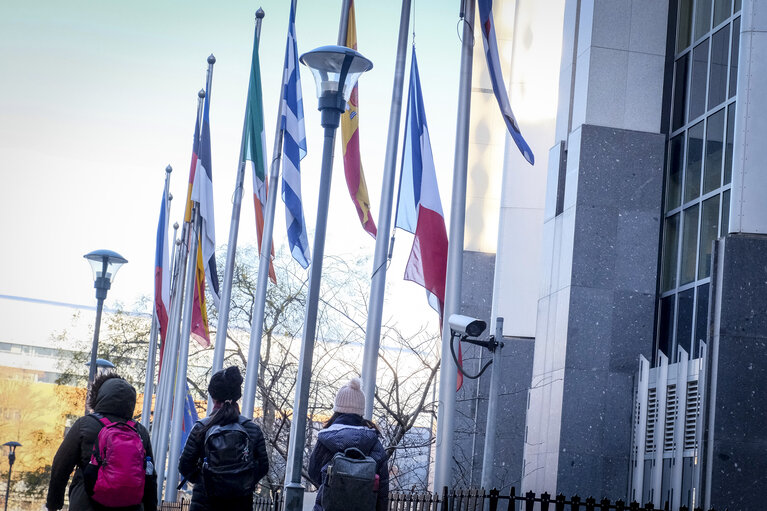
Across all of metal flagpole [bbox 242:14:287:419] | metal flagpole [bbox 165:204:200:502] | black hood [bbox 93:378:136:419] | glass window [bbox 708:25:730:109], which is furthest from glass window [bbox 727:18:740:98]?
metal flagpole [bbox 165:204:200:502]

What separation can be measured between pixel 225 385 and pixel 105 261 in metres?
16.3

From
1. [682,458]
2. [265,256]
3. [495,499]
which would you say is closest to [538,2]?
[265,256]

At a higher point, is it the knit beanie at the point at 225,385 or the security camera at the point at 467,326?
the security camera at the point at 467,326

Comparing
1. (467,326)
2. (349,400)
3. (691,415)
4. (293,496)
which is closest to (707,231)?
(691,415)

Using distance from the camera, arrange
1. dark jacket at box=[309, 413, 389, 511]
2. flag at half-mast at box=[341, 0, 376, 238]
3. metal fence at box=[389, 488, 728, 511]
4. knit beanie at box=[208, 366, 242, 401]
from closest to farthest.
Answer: dark jacket at box=[309, 413, 389, 511] → knit beanie at box=[208, 366, 242, 401] → metal fence at box=[389, 488, 728, 511] → flag at half-mast at box=[341, 0, 376, 238]

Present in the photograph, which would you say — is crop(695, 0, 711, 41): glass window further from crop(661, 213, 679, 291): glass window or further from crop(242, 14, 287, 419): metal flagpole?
crop(242, 14, 287, 419): metal flagpole

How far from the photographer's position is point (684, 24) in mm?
16625

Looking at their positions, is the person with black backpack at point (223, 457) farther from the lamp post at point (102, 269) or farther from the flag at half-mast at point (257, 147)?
the lamp post at point (102, 269)

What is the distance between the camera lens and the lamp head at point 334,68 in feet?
35.0

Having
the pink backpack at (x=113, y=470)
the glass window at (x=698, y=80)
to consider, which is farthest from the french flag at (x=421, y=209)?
the pink backpack at (x=113, y=470)

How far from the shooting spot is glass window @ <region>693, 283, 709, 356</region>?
1469cm

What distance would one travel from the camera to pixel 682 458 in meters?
13.5

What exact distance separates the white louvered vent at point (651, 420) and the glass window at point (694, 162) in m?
2.87

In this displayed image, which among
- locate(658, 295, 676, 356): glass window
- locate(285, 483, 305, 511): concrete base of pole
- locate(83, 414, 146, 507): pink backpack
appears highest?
locate(658, 295, 676, 356): glass window
